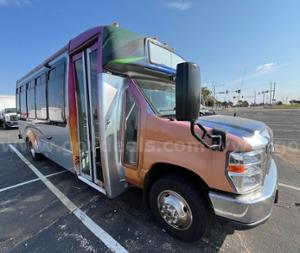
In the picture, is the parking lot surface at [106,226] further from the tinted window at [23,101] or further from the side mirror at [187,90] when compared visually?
the tinted window at [23,101]

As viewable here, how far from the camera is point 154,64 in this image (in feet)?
11.1

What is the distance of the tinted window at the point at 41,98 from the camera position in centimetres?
535

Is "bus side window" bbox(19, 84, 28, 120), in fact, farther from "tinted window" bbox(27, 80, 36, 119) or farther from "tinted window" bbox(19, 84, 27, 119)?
"tinted window" bbox(27, 80, 36, 119)

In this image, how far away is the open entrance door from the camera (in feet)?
11.1

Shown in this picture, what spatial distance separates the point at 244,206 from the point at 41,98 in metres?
5.42

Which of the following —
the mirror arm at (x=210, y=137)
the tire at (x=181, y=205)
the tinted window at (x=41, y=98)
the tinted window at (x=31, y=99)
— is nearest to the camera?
the mirror arm at (x=210, y=137)

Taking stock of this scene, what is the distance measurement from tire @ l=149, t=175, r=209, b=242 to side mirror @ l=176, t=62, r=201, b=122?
102cm

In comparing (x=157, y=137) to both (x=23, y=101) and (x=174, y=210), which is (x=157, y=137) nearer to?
(x=174, y=210)

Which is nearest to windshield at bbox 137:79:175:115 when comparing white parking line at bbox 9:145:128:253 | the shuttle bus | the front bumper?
the shuttle bus

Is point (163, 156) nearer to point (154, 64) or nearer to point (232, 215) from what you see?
point (232, 215)

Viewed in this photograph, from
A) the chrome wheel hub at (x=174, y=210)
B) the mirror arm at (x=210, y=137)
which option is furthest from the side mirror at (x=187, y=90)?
the chrome wheel hub at (x=174, y=210)

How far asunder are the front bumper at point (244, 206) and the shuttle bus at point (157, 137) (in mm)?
10

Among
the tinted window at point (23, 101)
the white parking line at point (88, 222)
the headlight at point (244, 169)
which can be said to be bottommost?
the white parking line at point (88, 222)

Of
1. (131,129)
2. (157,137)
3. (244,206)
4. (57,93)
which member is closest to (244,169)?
(244,206)
